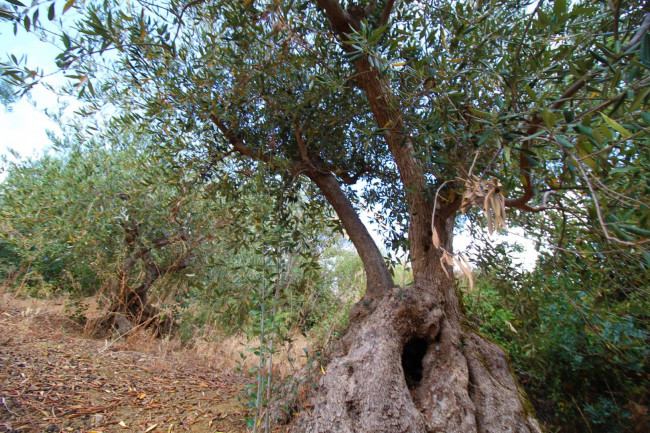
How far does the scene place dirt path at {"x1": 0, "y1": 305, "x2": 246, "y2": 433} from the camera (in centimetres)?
209

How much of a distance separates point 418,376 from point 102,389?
2.64 m

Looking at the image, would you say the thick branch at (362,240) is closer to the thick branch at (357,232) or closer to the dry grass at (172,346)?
the thick branch at (357,232)

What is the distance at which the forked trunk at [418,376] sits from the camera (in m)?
1.95

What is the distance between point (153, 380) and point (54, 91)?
2.85 m

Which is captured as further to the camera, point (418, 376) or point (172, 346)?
point (172, 346)

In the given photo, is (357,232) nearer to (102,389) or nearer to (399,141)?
(399,141)

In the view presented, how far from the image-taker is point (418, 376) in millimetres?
2744

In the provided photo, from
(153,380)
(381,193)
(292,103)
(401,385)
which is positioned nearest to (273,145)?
(292,103)

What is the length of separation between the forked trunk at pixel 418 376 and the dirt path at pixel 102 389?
2.71 feet

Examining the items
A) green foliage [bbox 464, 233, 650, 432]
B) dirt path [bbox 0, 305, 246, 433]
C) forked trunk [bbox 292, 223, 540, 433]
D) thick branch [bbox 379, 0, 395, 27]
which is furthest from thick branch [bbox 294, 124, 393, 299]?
dirt path [bbox 0, 305, 246, 433]

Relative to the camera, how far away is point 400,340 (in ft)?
8.17

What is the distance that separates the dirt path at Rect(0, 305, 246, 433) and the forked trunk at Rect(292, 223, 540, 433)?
83 centimetres

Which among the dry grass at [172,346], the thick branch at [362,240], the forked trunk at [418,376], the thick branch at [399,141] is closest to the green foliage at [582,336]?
the forked trunk at [418,376]

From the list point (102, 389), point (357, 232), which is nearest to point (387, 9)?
point (357, 232)
